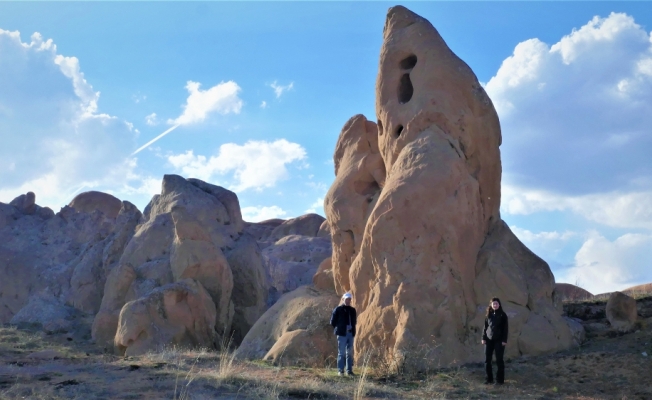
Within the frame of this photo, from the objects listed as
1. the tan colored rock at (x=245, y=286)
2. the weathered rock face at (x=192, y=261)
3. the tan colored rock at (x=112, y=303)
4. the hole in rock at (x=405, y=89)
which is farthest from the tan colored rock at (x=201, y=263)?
the hole in rock at (x=405, y=89)

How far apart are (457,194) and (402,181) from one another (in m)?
1.06

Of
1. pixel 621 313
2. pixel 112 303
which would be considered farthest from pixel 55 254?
pixel 621 313

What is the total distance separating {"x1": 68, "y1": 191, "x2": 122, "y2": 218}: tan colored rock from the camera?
43250 mm

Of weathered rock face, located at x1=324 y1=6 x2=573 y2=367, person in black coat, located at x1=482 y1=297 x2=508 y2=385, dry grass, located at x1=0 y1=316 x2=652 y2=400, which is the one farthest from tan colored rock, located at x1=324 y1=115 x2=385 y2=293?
person in black coat, located at x1=482 y1=297 x2=508 y2=385

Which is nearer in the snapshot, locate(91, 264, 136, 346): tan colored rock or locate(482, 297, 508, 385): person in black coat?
locate(482, 297, 508, 385): person in black coat

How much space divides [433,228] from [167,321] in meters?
7.86

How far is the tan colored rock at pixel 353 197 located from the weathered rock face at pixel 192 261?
486 cm

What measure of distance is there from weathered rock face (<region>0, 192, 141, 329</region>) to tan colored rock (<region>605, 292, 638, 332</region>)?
15.7 metres

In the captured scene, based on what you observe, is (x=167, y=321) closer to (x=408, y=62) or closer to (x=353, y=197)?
(x=353, y=197)

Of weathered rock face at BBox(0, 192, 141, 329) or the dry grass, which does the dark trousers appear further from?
weathered rock face at BBox(0, 192, 141, 329)

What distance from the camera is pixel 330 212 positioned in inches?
610

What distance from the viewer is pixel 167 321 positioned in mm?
17156

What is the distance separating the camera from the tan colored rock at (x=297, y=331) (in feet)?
45.3

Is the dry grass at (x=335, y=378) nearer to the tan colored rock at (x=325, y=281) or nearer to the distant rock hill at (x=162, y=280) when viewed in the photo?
the tan colored rock at (x=325, y=281)
